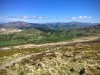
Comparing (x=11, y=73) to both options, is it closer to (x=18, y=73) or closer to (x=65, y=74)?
(x=18, y=73)

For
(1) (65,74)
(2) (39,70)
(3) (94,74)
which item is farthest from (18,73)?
(3) (94,74)

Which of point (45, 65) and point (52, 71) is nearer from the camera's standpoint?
point (52, 71)

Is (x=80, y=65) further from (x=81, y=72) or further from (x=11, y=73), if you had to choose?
(x=11, y=73)

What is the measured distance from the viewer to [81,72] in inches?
1780

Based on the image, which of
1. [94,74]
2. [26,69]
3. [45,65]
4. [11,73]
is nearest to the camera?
[94,74]

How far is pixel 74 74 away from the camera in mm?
44562

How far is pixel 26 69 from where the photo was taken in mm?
50344

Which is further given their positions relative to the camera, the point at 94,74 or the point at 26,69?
the point at 26,69

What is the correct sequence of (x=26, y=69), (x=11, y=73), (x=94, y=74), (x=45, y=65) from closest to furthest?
(x=94, y=74) < (x=11, y=73) < (x=26, y=69) < (x=45, y=65)

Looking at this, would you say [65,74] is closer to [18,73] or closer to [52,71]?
[52,71]

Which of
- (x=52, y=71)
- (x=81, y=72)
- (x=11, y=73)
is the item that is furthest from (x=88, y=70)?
(x=11, y=73)

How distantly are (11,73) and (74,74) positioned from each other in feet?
64.7

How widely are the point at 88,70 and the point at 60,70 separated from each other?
883cm

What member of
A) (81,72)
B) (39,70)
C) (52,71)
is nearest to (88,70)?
(81,72)
